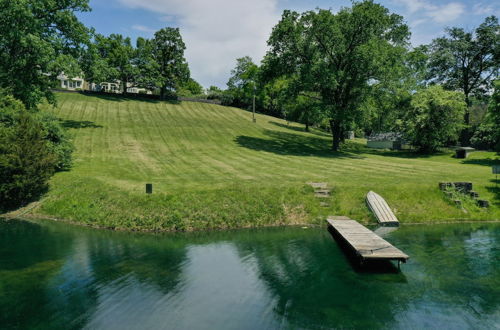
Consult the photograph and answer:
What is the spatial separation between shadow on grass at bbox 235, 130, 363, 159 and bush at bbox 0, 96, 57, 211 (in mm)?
29824

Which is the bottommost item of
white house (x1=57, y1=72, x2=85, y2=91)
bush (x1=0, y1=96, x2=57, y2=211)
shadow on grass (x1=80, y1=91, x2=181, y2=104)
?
bush (x1=0, y1=96, x2=57, y2=211)

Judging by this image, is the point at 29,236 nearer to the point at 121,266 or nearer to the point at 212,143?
the point at 121,266

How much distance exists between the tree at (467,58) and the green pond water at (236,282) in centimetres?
5605

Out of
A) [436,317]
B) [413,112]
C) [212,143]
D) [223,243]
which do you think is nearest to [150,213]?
[223,243]

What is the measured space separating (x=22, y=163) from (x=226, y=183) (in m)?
16.2

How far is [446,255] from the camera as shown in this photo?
70.5 ft

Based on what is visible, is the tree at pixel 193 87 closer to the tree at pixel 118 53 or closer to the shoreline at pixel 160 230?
the tree at pixel 118 53

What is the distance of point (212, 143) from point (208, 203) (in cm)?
→ 2868

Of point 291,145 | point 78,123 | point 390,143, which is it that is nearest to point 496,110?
point 390,143

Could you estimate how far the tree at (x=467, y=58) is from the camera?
67688 mm

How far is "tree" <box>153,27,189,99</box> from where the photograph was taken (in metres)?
89.9

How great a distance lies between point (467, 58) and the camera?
233 feet

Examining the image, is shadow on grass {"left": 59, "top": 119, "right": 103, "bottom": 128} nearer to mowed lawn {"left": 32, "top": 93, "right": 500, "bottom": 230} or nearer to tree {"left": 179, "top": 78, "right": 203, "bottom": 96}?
mowed lawn {"left": 32, "top": 93, "right": 500, "bottom": 230}

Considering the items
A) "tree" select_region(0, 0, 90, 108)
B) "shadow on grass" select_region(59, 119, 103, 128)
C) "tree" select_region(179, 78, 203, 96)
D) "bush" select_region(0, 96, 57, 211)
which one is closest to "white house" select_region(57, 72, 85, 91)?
"tree" select_region(179, 78, 203, 96)
